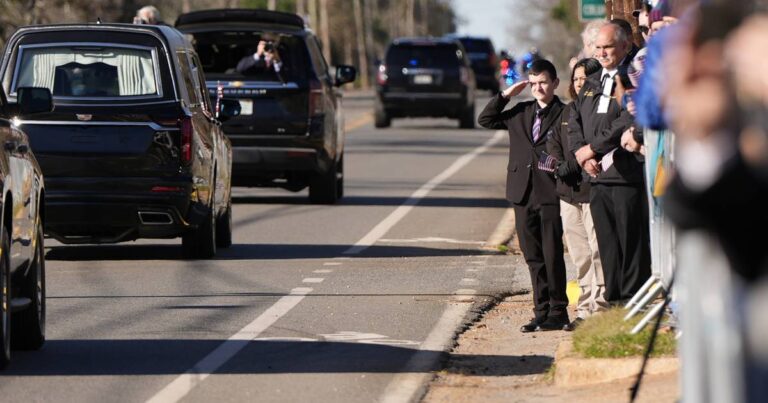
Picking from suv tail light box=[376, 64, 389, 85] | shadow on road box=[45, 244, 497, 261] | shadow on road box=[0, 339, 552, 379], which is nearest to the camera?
shadow on road box=[0, 339, 552, 379]

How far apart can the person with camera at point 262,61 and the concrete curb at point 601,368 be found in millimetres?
10820

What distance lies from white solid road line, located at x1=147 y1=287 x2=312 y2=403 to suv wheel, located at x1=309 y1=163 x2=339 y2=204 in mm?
7976

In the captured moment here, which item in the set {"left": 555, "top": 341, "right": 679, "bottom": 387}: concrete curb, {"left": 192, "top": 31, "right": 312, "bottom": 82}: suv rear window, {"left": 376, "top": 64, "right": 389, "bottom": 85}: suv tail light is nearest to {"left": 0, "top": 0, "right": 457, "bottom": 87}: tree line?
{"left": 376, "top": 64, "right": 389, "bottom": 85}: suv tail light

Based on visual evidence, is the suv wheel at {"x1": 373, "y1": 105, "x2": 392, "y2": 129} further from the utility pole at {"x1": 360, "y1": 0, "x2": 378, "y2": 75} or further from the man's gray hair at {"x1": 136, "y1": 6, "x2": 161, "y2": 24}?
the utility pole at {"x1": 360, "y1": 0, "x2": 378, "y2": 75}

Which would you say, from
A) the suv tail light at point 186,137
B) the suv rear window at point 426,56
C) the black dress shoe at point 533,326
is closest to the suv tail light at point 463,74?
the suv rear window at point 426,56

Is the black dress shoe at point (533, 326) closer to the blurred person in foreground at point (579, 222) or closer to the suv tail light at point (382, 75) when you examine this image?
the blurred person in foreground at point (579, 222)

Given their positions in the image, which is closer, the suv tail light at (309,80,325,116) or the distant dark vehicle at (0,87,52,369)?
the distant dark vehicle at (0,87,52,369)

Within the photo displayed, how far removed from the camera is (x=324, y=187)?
2039 centimetres

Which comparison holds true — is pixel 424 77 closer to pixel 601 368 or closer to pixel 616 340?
pixel 616 340

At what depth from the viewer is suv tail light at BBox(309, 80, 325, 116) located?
19.0 metres

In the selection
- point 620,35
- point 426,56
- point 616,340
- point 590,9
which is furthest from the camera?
point 426,56

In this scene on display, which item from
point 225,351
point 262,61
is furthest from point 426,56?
point 225,351

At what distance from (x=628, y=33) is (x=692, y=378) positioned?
6.06 meters

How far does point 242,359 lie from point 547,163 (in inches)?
91.2
